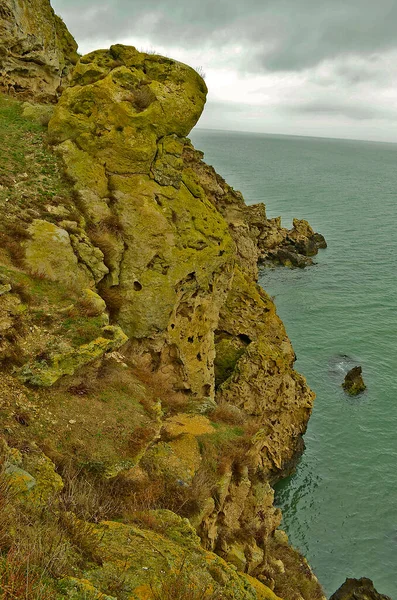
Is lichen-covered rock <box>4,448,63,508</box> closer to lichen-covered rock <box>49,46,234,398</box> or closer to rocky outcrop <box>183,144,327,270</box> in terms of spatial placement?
lichen-covered rock <box>49,46,234,398</box>

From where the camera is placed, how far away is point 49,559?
5.92 metres

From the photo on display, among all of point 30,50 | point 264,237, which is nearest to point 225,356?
point 30,50

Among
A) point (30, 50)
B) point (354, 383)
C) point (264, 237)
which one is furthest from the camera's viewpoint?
point (264, 237)

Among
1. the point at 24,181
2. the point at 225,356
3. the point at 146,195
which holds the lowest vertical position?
the point at 225,356

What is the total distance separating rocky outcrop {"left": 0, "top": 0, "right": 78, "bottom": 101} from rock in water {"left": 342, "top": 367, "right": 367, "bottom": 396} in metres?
32.2

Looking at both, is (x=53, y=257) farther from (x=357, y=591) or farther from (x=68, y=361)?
(x=357, y=591)

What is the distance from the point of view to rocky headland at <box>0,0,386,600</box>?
27.2ft

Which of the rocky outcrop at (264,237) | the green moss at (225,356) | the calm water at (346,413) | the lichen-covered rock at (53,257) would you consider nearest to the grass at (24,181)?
the lichen-covered rock at (53,257)

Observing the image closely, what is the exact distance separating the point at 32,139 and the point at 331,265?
59741 mm

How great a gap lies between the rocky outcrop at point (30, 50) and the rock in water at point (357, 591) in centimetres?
3279

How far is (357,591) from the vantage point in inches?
801

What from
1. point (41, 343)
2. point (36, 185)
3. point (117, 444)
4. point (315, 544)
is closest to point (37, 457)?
point (117, 444)

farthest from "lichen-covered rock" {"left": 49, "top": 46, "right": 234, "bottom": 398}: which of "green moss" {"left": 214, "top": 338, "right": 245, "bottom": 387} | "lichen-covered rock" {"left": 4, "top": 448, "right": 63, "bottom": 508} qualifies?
"lichen-covered rock" {"left": 4, "top": 448, "right": 63, "bottom": 508}

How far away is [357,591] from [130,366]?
1547cm
